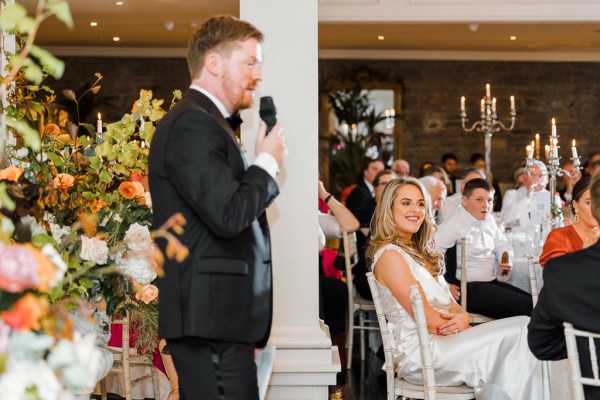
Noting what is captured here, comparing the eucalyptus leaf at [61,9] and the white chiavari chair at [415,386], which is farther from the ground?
the eucalyptus leaf at [61,9]

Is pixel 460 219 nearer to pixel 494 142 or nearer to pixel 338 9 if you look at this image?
pixel 338 9

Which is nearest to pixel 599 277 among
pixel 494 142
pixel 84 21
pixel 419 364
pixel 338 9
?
pixel 419 364

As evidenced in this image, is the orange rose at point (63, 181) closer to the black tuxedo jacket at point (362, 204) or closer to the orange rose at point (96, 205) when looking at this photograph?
the orange rose at point (96, 205)

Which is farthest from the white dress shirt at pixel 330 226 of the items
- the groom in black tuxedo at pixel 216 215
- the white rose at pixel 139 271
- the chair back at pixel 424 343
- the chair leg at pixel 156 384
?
the groom in black tuxedo at pixel 216 215

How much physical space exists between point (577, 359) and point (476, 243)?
11.0ft

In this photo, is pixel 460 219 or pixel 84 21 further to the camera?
pixel 84 21

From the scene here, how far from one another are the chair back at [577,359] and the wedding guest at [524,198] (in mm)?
4654

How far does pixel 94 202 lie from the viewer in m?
3.07

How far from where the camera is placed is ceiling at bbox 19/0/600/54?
34.7 ft

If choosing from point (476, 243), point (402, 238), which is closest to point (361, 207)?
point (476, 243)

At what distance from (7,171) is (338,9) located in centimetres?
667

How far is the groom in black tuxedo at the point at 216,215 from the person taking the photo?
205cm

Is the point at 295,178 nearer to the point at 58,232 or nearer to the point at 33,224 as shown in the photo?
the point at 58,232

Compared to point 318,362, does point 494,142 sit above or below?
above
